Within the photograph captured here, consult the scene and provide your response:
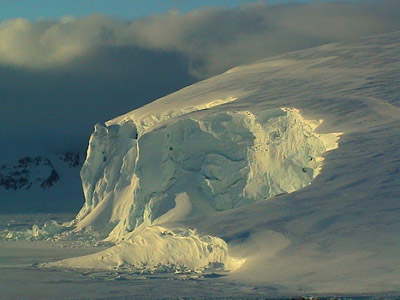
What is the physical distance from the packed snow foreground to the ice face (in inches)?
1.2

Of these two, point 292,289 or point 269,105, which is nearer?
point 292,289

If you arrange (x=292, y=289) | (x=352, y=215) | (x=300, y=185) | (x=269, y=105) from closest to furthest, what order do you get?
(x=292, y=289), (x=352, y=215), (x=300, y=185), (x=269, y=105)

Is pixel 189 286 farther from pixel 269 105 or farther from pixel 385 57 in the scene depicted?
pixel 385 57

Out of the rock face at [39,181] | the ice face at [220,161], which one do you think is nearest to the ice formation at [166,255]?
the ice face at [220,161]

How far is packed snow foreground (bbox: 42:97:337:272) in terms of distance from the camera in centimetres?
1842

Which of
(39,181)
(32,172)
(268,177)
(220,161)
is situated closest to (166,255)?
(268,177)

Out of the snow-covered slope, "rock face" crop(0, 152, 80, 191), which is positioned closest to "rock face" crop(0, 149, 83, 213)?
"rock face" crop(0, 152, 80, 191)

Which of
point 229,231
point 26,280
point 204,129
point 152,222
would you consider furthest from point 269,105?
point 26,280

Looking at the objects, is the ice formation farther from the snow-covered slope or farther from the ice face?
the ice face

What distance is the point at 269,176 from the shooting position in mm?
24062

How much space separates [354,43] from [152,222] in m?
13.5

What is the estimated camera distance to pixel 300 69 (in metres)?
31.1

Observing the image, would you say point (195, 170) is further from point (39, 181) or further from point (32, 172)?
point (32, 172)

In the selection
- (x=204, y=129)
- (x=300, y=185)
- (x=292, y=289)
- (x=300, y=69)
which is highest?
(x=300, y=69)
